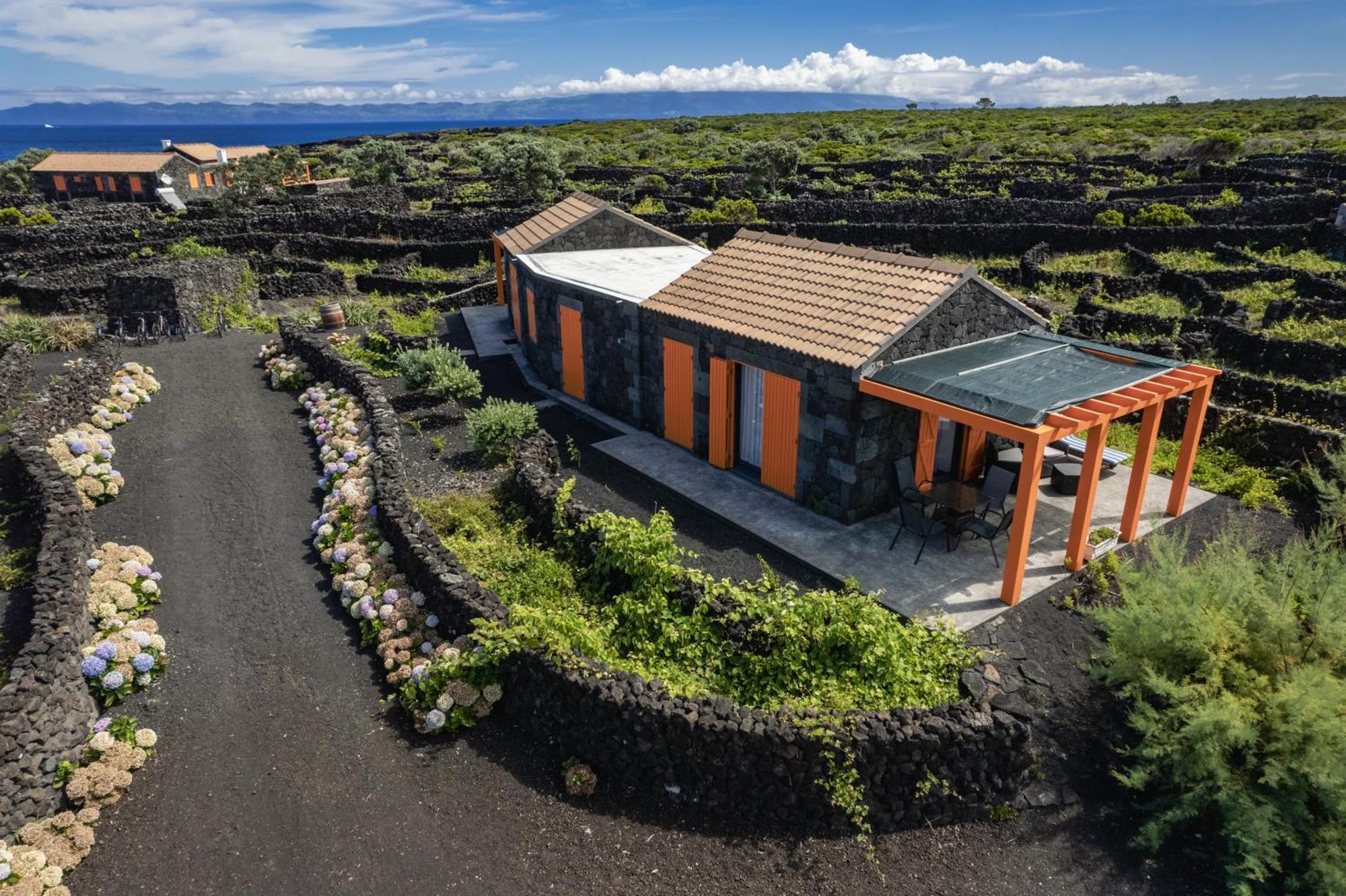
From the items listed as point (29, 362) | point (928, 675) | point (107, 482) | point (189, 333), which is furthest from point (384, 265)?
point (928, 675)

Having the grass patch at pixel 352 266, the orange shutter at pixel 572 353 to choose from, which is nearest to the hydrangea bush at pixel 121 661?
the orange shutter at pixel 572 353

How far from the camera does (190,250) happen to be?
31.2 meters

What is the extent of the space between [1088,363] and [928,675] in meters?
6.19

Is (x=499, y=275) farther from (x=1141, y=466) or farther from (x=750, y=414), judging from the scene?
(x=1141, y=466)

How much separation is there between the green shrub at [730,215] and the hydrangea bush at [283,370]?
2153cm

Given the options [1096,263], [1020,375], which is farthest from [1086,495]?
[1096,263]

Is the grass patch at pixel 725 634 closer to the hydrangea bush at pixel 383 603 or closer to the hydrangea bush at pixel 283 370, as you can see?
the hydrangea bush at pixel 383 603

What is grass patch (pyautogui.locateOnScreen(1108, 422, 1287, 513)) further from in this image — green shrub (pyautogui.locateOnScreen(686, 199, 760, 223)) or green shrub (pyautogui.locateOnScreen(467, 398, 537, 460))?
green shrub (pyautogui.locateOnScreen(686, 199, 760, 223))

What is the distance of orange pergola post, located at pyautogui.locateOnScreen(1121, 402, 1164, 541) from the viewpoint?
11.0 metres

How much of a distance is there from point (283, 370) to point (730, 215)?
77.7 feet

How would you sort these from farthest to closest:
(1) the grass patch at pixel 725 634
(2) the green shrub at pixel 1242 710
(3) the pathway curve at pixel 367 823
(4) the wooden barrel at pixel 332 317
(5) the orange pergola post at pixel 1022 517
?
(4) the wooden barrel at pixel 332 317 < (5) the orange pergola post at pixel 1022 517 < (1) the grass patch at pixel 725 634 < (3) the pathway curve at pixel 367 823 < (2) the green shrub at pixel 1242 710

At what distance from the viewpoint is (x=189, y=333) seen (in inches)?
899

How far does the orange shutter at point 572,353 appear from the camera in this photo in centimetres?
1783

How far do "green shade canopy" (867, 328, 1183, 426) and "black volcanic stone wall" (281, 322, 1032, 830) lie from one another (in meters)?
4.05
